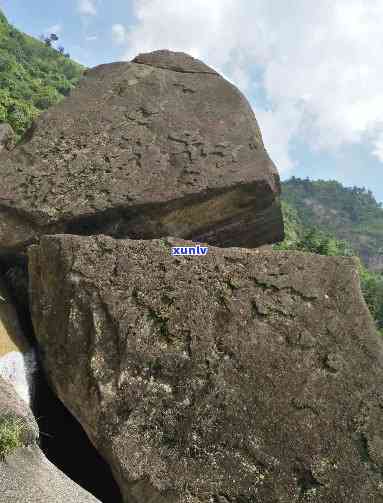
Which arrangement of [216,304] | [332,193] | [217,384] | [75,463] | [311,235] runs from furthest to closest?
[332,193] → [311,235] → [75,463] → [216,304] → [217,384]

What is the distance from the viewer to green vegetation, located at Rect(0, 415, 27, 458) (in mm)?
3785

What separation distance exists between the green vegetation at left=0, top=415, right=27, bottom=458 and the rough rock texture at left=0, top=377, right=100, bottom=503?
0.04 m

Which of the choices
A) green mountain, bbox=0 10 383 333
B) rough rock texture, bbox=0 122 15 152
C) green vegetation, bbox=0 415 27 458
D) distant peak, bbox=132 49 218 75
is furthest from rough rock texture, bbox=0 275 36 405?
green mountain, bbox=0 10 383 333

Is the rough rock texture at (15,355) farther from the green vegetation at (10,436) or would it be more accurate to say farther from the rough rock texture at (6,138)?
the rough rock texture at (6,138)

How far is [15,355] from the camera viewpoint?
5.93 metres

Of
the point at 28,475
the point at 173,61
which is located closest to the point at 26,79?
the point at 173,61

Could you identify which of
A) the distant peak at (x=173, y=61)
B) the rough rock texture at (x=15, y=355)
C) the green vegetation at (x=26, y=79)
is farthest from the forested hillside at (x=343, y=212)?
the rough rock texture at (x=15, y=355)

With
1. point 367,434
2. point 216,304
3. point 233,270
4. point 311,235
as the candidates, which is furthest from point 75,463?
point 311,235

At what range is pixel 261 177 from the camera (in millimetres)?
6926

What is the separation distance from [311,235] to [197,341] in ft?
80.9

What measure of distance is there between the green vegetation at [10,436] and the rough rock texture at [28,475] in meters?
0.04

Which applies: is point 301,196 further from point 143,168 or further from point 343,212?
point 143,168

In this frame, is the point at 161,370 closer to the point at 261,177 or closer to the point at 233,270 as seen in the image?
the point at 233,270

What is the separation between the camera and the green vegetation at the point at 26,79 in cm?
1692
